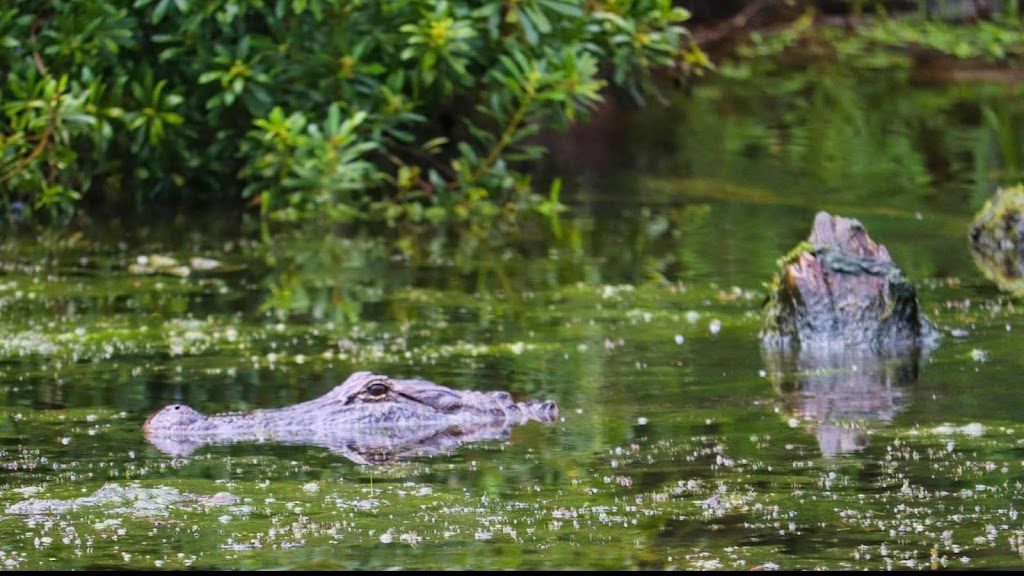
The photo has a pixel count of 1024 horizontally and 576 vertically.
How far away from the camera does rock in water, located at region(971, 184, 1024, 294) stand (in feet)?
47.1

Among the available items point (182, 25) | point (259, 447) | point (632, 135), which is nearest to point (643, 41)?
point (182, 25)

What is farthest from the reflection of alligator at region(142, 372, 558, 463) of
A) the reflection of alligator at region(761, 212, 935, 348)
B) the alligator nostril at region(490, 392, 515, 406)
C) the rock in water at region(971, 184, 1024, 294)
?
the rock in water at region(971, 184, 1024, 294)

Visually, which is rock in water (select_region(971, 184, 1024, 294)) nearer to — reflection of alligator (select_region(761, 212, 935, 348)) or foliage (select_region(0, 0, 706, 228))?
reflection of alligator (select_region(761, 212, 935, 348))

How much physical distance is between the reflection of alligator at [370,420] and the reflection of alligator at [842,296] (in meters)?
2.40

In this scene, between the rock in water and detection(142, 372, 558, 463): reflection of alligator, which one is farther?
the rock in water

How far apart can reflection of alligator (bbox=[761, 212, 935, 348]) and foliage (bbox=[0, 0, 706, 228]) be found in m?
5.37

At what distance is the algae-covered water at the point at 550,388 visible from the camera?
6.74 meters

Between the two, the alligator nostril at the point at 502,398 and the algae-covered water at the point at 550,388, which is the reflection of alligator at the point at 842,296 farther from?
the alligator nostril at the point at 502,398

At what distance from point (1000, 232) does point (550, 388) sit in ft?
19.1

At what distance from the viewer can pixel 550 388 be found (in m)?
10.1

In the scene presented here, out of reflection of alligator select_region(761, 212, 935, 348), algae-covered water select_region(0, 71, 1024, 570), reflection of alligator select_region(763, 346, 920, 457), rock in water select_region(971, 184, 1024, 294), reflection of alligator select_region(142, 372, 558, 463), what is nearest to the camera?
algae-covered water select_region(0, 71, 1024, 570)

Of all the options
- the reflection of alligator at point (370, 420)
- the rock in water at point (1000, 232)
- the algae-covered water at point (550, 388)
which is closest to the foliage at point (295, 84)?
the algae-covered water at point (550, 388)

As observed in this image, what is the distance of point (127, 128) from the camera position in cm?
1658

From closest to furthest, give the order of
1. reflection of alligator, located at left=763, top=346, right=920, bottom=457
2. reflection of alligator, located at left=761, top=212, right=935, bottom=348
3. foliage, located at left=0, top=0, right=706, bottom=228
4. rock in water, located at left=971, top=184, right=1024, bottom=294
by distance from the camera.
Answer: reflection of alligator, located at left=763, top=346, right=920, bottom=457, reflection of alligator, located at left=761, top=212, right=935, bottom=348, rock in water, located at left=971, top=184, right=1024, bottom=294, foliage, located at left=0, top=0, right=706, bottom=228
